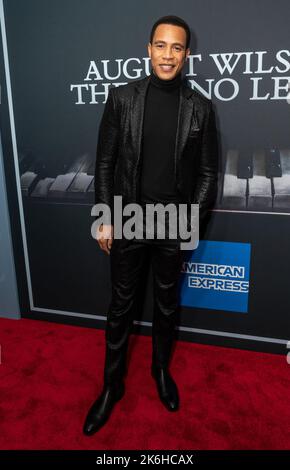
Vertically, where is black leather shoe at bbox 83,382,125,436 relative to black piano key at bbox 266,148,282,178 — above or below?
below

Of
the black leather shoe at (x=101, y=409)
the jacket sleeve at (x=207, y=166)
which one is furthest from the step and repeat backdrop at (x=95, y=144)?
the black leather shoe at (x=101, y=409)

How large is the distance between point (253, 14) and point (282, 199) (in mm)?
1010

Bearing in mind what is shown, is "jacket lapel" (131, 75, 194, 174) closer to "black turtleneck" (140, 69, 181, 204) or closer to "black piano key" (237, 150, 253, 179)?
"black turtleneck" (140, 69, 181, 204)

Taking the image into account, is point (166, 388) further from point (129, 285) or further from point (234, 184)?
point (234, 184)

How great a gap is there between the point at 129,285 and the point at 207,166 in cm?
72

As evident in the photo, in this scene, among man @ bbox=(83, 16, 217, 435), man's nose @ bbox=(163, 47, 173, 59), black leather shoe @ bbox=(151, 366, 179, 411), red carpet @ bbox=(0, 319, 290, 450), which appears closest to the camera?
man's nose @ bbox=(163, 47, 173, 59)

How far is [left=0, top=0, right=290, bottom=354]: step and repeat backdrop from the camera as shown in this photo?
217cm

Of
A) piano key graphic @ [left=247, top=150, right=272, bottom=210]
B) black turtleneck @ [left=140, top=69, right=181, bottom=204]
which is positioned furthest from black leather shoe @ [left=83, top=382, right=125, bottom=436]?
piano key graphic @ [left=247, top=150, right=272, bottom=210]

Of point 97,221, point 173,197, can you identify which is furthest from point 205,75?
point 97,221

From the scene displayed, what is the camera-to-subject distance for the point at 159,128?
1.83 meters

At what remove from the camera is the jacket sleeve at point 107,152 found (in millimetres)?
1858

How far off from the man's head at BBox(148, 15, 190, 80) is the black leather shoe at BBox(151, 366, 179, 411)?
5.14 ft

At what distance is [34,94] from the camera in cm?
252
